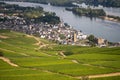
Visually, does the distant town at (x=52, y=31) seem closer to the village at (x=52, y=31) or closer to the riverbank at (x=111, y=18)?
the village at (x=52, y=31)

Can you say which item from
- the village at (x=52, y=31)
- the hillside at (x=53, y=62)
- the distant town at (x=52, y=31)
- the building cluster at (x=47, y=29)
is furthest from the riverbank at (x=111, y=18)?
the hillside at (x=53, y=62)

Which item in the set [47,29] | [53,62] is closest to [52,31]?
[47,29]

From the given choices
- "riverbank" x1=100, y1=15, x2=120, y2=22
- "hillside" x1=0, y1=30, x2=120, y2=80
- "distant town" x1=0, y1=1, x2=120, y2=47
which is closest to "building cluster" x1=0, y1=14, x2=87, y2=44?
"distant town" x1=0, y1=1, x2=120, y2=47

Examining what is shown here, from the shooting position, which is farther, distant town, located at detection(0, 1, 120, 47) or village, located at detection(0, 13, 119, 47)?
village, located at detection(0, 13, 119, 47)

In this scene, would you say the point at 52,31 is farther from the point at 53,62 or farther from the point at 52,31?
the point at 53,62

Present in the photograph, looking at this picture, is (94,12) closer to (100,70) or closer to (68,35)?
(68,35)

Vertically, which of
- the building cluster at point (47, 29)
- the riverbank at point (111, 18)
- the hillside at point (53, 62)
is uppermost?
the hillside at point (53, 62)

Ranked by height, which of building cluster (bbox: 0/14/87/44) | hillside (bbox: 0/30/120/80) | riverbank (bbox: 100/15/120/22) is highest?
hillside (bbox: 0/30/120/80)

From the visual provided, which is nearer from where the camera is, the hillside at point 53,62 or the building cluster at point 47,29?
the hillside at point 53,62

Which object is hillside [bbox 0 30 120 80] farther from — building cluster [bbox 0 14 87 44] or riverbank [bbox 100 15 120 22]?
riverbank [bbox 100 15 120 22]
